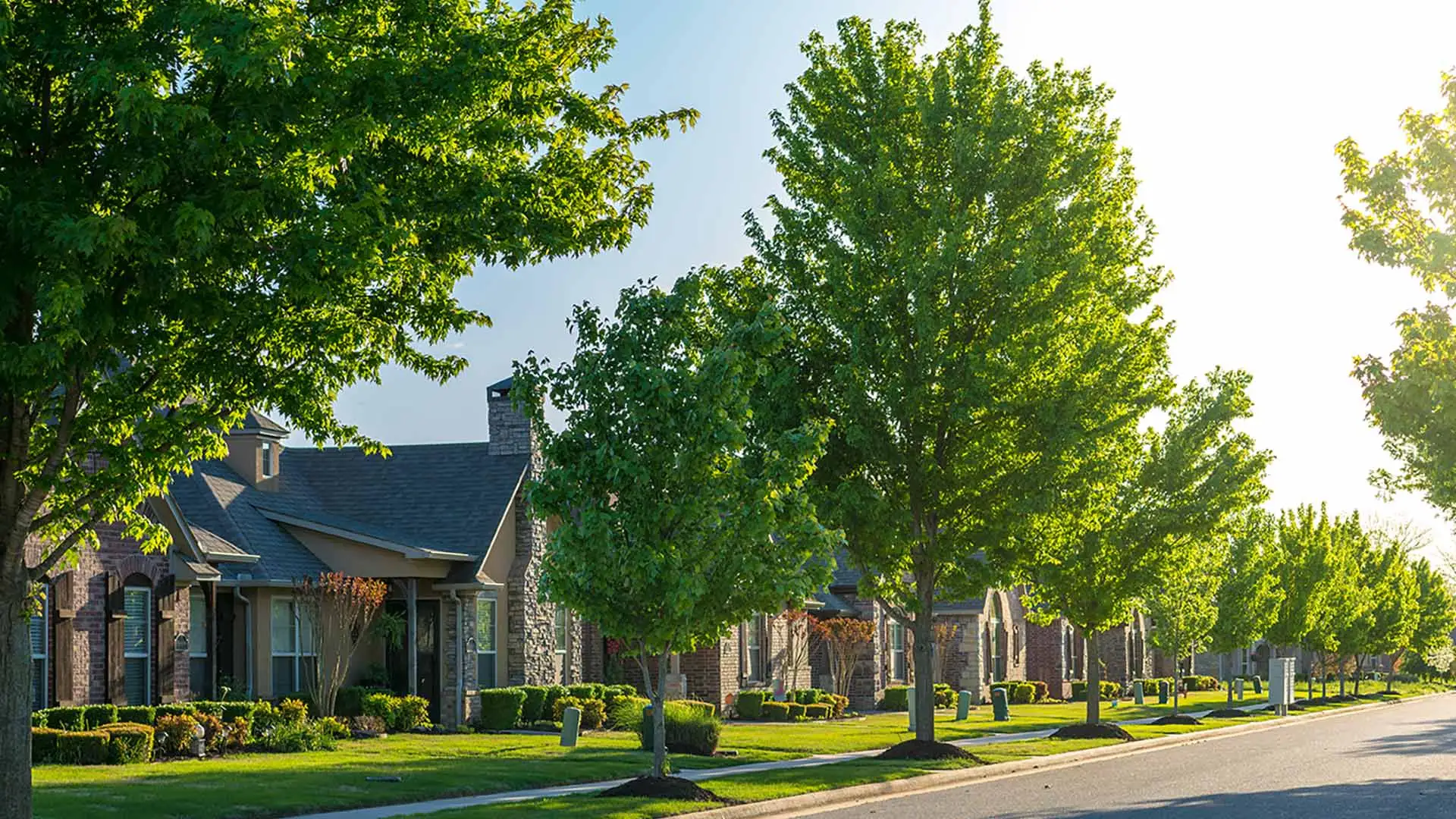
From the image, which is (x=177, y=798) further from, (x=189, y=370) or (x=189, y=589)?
(x=189, y=589)

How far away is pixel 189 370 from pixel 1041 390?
58.7 feet

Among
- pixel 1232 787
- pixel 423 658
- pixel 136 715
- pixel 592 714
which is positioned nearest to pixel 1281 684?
pixel 592 714

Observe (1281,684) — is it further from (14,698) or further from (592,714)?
(14,698)

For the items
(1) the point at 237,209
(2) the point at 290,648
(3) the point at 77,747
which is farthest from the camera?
(2) the point at 290,648

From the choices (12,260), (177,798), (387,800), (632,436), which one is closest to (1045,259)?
(632,436)

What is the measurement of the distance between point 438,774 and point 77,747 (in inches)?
224

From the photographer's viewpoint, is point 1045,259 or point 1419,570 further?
point 1419,570

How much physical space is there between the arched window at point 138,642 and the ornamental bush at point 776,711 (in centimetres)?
2011

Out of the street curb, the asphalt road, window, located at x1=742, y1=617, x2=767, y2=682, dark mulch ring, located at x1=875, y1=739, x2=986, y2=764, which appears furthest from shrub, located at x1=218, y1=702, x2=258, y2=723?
window, located at x1=742, y1=617, x2=767, y2=682

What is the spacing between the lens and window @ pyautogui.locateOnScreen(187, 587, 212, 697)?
32.8 metres

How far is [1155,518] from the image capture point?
130 ft

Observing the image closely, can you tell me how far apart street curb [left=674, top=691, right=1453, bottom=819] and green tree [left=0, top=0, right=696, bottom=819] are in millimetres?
7088

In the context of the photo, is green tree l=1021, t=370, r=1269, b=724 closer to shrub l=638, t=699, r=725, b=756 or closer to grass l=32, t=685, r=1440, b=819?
grass l=32, t=685, r=1440, b=819

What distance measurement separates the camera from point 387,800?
20.8 m
